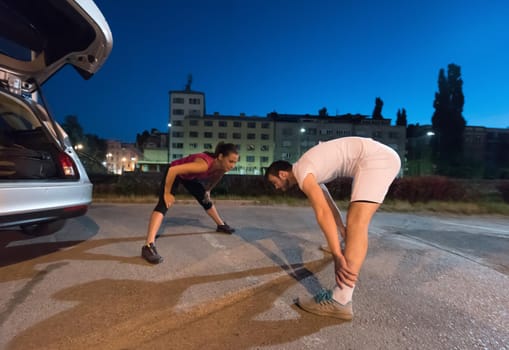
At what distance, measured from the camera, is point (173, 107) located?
5350 cm

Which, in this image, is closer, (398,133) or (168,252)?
(168,252)

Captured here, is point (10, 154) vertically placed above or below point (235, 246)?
above

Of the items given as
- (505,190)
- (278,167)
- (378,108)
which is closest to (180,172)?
(278,167)

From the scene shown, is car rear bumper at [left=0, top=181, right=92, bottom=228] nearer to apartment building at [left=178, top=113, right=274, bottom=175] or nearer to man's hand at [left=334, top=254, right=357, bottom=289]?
man's hand at [left=334, top=254, right=357, bottom=289]

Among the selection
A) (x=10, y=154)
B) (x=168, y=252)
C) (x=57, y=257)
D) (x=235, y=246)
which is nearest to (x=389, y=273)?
(x=235, y=246)

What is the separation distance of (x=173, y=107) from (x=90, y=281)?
5385cm

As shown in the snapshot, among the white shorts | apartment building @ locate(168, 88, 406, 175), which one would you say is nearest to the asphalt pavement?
the white shorts

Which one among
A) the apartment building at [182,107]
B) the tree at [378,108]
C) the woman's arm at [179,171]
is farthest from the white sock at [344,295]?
the tree at [378,108]

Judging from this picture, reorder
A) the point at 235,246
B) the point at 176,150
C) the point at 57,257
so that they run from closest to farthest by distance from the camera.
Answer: the point at 57,257, the point at 235,246, the point at 176,150

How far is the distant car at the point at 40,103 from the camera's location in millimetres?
2689

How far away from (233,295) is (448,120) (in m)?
51.6

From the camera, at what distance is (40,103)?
374 cm

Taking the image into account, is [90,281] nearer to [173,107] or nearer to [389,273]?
[389,273]

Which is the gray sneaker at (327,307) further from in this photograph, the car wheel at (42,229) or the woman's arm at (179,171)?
the car wheel at (42,229)
